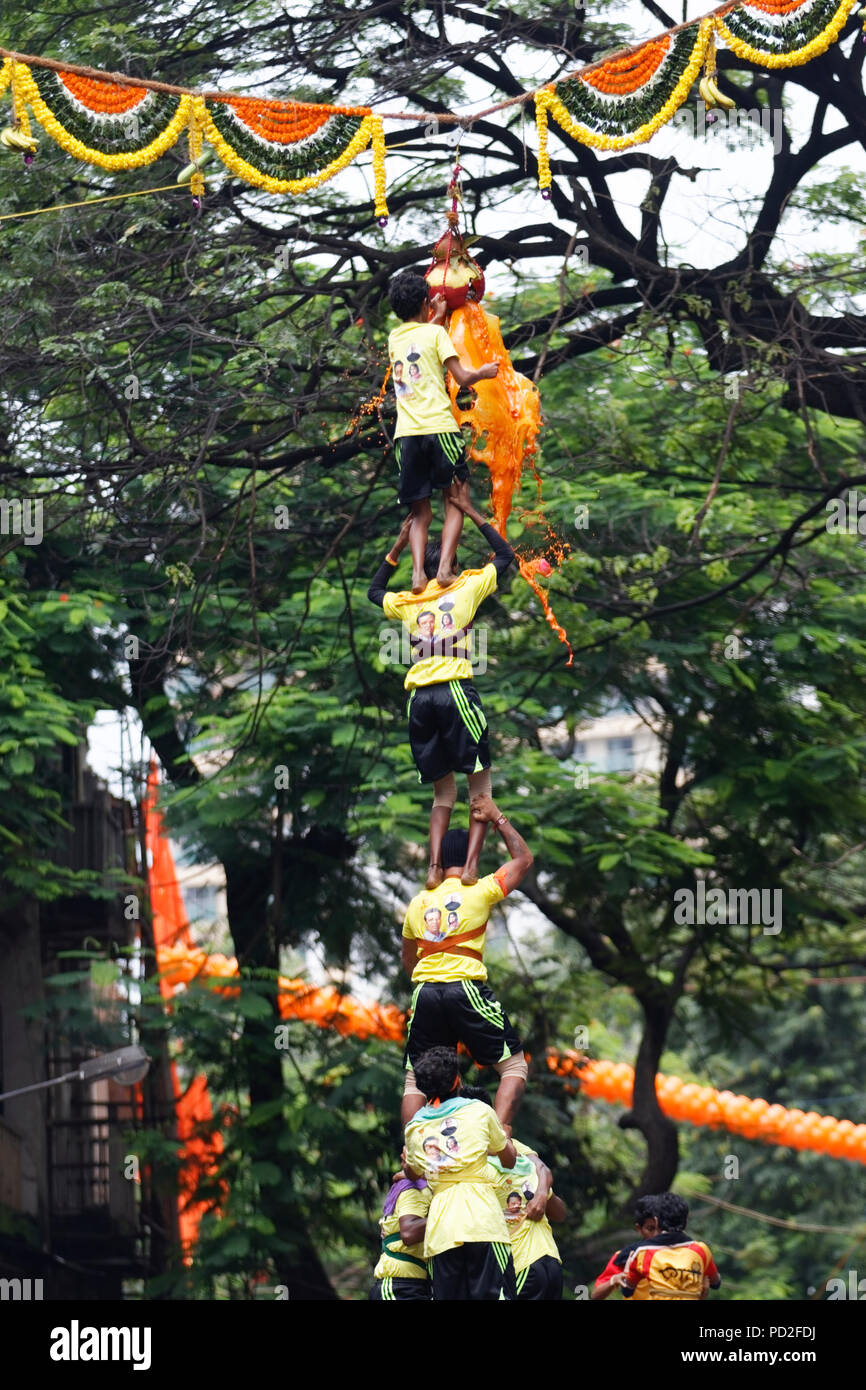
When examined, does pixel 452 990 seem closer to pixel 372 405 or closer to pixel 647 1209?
pixel 647 1209

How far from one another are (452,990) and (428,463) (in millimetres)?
2295

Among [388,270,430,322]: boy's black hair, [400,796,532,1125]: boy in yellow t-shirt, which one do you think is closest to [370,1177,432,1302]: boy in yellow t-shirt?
[400,796,532,1125]: boy in yellow t-shirt

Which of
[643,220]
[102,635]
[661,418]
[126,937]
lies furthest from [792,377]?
[126,937]

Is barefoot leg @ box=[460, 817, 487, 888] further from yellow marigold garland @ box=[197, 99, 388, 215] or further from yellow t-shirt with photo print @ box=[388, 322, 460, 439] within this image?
yellow marigold garland @ box=[197, 99, 388, 215]

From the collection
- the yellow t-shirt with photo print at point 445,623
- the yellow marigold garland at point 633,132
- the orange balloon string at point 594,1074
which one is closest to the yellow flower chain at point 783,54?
the yellow marigold garland at point 633,132

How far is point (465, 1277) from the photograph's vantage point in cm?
848

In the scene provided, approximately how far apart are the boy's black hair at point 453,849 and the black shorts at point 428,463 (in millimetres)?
1468

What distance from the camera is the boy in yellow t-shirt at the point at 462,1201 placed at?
8.47 m

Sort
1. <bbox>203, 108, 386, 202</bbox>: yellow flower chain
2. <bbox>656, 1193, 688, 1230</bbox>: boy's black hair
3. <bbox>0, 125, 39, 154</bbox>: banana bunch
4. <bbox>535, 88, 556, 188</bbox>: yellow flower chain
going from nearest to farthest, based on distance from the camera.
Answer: <bbox>656, 1193, 688, 1230</bbox>: boy's black hair, <bbox>0, 125, 39, 154</bbox>: banana bunch, <bbox>535, 88, 556, 188</bbox>: yellow flower chain, <bbox>203, 108, 386, 202</bbox>: yellow flower chain

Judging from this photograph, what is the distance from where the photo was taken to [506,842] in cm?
905

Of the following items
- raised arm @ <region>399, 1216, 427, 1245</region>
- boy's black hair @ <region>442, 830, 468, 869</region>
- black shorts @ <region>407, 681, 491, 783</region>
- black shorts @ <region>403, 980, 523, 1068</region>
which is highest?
black shorts @ <region>407, 681, 491, 783</region>

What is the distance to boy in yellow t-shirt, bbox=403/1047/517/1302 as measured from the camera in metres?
8.47

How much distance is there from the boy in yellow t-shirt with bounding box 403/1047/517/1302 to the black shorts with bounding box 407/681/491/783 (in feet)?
4.19

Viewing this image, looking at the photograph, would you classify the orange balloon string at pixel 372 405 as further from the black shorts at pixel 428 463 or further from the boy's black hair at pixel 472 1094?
the boy's black hair at pixel 472 1094
